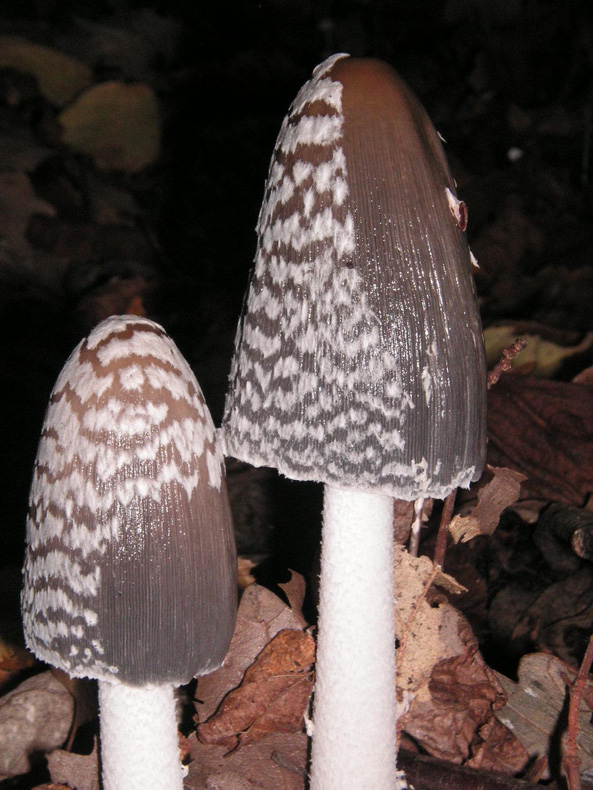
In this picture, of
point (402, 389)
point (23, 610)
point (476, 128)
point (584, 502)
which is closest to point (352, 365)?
point (402, 389)

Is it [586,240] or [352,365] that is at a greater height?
[586,240]

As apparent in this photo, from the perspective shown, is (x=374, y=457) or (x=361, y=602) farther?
(x=361, y=602)

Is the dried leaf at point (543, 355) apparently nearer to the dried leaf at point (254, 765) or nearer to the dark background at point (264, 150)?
the dark background at point (264, 150)

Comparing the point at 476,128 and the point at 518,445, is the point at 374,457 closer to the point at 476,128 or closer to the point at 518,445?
the point at 518,445

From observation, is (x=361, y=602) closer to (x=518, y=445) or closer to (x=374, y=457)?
(x=374, y=457)

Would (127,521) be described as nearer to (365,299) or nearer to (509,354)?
(365,299)

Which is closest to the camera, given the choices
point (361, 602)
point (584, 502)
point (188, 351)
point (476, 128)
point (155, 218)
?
point (361, 602)

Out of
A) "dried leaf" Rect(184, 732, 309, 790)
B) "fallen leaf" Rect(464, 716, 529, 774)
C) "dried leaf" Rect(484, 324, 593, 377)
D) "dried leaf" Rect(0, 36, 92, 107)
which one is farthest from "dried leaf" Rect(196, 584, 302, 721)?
"dried leaf" Rect(0, 36, 92, 107)

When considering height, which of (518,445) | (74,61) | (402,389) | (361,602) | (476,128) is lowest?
(361,602)

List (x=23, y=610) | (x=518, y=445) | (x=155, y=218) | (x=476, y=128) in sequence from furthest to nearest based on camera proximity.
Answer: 1. (x=476, y=128)
2. (x=155, y=218)
3. (x=518, y=445)
4. (x=23, y=610)
